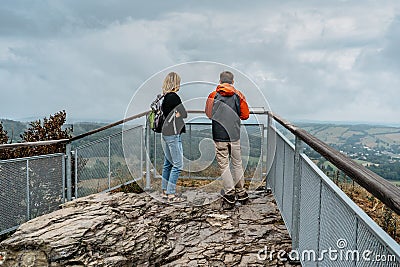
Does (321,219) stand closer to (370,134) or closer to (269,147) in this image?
(269,147)

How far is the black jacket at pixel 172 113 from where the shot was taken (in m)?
5.89

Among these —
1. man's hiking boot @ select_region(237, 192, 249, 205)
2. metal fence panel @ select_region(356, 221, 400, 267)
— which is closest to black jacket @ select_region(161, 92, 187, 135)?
man's hiking boot @ select_region(237, 192, 249, 205)

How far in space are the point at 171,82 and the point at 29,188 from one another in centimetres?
235

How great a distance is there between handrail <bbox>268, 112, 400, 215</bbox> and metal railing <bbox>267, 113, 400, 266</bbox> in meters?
0.02

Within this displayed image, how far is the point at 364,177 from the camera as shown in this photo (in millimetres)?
1928

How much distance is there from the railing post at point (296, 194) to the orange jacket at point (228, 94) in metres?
2.18

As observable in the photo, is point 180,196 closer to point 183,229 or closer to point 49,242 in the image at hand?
point 183,229

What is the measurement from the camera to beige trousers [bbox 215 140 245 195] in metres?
6.11

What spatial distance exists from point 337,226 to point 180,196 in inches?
169

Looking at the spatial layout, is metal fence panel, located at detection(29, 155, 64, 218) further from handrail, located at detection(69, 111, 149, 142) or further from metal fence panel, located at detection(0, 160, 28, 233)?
handrail, located at detection(69, 111, 149, 142)

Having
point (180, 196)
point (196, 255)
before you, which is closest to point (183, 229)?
point (196, 255)

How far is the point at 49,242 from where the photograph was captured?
4156 mm

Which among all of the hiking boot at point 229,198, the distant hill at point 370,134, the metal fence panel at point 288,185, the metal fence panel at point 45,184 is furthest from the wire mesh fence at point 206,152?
the distant hill at point 370,134

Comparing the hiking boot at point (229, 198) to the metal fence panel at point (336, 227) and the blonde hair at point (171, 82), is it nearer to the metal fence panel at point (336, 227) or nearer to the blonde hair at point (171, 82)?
the blonde hair at point (171, 82)
